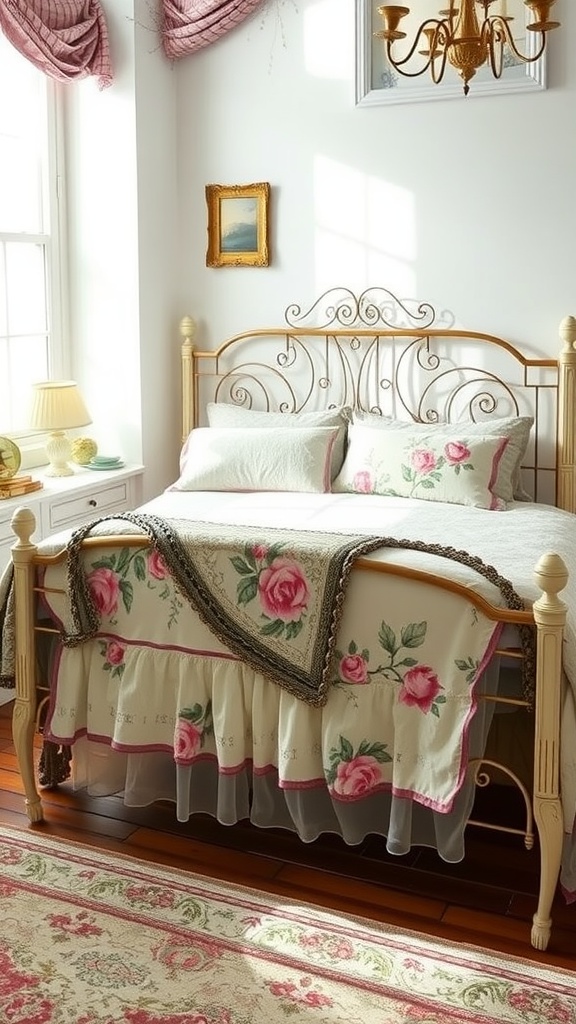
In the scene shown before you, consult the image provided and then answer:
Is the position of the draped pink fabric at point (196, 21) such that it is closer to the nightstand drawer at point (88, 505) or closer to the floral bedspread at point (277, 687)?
the nightstand drawer at point (88, 505)

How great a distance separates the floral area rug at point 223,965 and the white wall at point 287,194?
2.25 meters

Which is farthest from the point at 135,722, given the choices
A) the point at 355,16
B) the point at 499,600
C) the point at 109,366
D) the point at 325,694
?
the point at 355,16

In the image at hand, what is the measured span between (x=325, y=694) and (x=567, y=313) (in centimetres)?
206

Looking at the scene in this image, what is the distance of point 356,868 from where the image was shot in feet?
8.82

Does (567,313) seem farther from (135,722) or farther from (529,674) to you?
(135,722)

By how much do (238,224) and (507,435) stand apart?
4.82ft

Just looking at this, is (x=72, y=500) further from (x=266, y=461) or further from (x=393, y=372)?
(x=393, y=372)

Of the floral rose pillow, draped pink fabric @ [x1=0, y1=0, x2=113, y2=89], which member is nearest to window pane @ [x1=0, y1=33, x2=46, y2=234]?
draped pink fabric @ [x1=0, y1=0, x2=113, y2=89]

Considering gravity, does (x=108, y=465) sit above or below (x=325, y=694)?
above

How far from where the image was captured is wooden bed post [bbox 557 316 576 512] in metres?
3.88

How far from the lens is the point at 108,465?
431cm

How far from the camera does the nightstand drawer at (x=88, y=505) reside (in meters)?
3.91

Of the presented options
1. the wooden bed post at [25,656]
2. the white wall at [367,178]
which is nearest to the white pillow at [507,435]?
the white wall at [367,178]

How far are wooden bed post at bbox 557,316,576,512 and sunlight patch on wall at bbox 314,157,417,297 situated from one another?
2.08 ft
